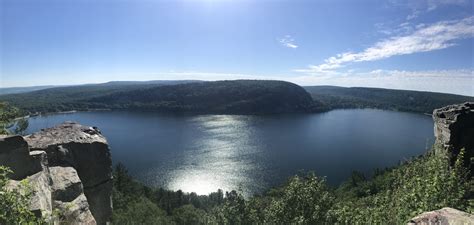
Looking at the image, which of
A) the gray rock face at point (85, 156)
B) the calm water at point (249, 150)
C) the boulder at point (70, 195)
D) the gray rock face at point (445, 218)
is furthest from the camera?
the calm water at point (249, 150)

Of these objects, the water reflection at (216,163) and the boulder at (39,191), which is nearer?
the boulder at (39,191)

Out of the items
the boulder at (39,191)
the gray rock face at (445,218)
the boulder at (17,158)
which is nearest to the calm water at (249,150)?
the boulder at (39,191)

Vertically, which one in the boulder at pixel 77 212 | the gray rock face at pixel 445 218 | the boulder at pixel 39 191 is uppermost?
the gray rock face at pixel 445 218

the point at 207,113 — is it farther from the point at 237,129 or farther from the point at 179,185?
the point at 179,185

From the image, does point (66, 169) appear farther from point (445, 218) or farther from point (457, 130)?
point (457, 130)

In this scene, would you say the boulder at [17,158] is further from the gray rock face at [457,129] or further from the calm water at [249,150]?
the calm water at [249,150]

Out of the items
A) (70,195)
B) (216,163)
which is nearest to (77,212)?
(70,195)
